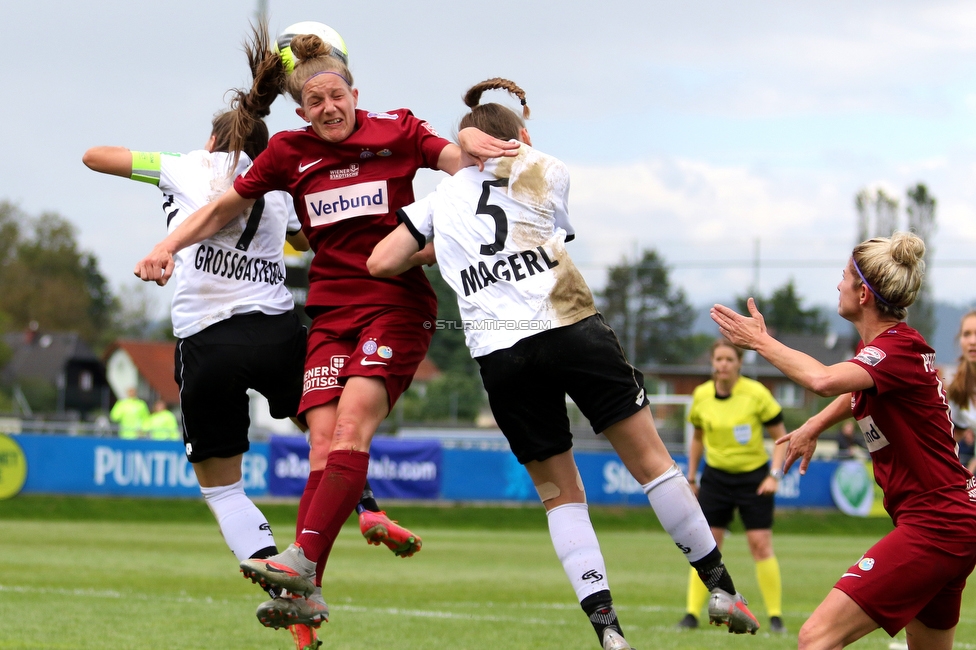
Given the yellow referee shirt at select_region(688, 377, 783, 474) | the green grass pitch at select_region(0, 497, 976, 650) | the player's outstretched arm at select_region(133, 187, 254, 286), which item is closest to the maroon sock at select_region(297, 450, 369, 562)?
the player's outstretched arm at select_region(133, 187, 254, 286)

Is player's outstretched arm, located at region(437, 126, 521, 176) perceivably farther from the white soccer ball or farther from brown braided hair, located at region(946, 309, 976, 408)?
brown braided hair, located at region(946, 309, 976, 408)

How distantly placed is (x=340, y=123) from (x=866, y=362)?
97.0 inches

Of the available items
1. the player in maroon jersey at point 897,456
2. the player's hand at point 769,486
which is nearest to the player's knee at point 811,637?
the player in maroon jersey at point 897,456

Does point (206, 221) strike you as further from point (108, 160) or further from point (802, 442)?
point (802, 442)

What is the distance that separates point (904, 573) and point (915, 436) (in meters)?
0.53

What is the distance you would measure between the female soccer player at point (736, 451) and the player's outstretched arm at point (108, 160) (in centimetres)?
593

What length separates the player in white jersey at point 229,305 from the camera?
5535mm

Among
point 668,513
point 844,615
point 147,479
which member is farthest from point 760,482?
point 147,479

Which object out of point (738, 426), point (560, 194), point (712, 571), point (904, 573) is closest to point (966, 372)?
point (738, 426)

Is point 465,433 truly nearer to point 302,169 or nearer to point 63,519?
→ point 63,519

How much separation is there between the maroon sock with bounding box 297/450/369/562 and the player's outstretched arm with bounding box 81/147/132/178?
70.9 inches

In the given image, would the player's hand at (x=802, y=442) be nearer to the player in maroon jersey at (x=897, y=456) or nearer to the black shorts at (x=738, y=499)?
the player in maroon jersey at (x=897, y=456)

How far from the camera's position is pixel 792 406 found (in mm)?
33688

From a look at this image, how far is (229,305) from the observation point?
5.58m
